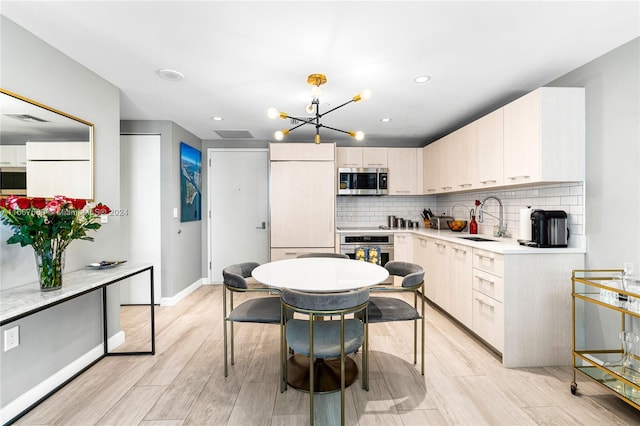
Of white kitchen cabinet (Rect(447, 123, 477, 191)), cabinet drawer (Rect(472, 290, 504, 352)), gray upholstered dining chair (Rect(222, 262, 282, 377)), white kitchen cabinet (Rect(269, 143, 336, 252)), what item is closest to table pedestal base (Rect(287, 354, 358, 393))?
gray upholstered dining chair (Rect(222, 262, 282, 377))

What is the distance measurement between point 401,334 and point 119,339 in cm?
276

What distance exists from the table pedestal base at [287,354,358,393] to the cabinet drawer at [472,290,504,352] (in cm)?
123

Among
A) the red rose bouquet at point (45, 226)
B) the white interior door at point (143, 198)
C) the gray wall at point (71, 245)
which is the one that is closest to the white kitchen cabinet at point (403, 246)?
the white interior door at point (143, 198)

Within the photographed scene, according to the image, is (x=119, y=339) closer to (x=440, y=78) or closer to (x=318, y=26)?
(x=318, y=26)

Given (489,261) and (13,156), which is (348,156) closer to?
(489,261)

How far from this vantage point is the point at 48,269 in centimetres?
185

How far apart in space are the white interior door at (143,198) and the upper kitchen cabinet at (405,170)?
3.44 meters

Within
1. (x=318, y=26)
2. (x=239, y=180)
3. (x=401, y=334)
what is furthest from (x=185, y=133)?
(x=401, y=334)

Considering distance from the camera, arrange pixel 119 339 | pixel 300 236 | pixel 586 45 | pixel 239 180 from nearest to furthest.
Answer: pixel 586 45 < pixel 119 339 < pixel 300 236 < pixel 239 180

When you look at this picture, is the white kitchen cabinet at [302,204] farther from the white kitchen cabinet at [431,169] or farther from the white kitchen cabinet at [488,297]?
the white kitchen cabinet at [488,297]

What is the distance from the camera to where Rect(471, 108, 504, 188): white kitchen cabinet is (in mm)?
→ 2941

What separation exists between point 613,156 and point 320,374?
272cm

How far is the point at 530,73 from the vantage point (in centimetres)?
257

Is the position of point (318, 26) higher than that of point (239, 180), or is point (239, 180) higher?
point (318, 26)
